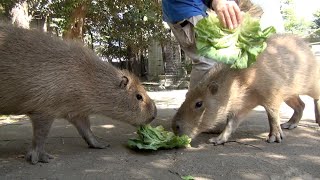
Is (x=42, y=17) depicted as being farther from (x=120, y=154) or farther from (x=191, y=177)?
(x=191, y=177)

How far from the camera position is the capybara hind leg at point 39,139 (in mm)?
3846

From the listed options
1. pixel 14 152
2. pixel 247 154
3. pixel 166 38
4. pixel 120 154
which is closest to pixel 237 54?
pixel 247 154

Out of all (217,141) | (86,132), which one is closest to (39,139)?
(86,132)

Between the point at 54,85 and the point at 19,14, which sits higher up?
the point at 19,14

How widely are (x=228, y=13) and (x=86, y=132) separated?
191cm

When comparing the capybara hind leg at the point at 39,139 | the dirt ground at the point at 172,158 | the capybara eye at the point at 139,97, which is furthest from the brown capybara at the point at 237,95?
the capybara hind leg at the point at 39,139

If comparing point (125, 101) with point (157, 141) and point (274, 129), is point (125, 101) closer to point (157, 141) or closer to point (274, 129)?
point (157, 141)

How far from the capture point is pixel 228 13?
13.0 feet

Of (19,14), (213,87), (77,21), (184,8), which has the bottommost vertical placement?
(213,87)

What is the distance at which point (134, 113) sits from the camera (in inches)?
180

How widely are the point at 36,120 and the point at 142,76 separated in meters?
19.0

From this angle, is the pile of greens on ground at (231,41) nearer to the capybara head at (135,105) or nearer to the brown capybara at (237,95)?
the brown capybara at (237,95)

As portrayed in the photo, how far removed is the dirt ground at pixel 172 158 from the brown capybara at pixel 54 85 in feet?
0.88

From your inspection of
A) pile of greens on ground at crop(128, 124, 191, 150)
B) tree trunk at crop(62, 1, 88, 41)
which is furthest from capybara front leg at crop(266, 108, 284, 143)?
tree trunk at crop(62, 1, 88, 41)
